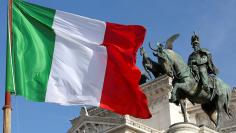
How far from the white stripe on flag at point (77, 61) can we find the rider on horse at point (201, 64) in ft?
18.0

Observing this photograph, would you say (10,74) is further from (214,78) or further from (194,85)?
(214,78)

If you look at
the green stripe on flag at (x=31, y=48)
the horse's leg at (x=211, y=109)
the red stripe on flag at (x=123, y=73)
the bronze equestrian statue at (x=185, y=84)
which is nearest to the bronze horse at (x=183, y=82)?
the bronze equestrian statue at (x=185, y=84)

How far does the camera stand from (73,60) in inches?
586

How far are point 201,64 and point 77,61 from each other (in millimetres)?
6749

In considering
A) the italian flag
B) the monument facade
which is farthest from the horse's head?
the monument facade

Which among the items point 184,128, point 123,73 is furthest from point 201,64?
point 123,73

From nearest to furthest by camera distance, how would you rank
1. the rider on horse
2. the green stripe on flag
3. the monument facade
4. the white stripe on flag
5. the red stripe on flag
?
1. the green stripe on flag
2. the white stripe on flag
3. the red stripe on flag
4. the rider on horse
5. the monument facade

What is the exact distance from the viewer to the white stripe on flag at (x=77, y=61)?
14.3 m

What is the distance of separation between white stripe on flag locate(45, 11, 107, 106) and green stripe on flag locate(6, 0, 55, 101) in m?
0.22

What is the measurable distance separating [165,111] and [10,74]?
145 feet

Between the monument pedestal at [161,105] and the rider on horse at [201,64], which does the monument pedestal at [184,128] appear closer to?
the rider on horse at [201,64]

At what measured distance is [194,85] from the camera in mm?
19953

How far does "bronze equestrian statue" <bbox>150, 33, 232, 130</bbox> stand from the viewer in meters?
19.5

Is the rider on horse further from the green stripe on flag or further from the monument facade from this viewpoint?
the monument facade
